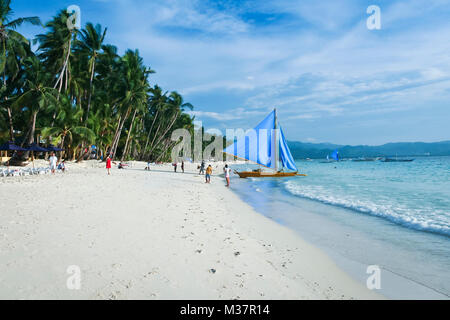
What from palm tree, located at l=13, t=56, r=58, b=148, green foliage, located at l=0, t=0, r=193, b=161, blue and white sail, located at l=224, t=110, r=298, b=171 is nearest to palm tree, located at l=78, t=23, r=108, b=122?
green foliage, located at l=0, t=0, r=193, b=161

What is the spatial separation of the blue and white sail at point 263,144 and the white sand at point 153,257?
52.3 feet

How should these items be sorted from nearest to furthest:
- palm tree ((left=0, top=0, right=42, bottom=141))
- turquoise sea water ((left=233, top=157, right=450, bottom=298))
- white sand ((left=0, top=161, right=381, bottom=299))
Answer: white sand ((left=0, top=161, right=381, bottom=299)), turquoise sea water ((left=233, top=157, right=450, bottom=298)), palm tree ((left=0, top=0, right=42, bottom=141))

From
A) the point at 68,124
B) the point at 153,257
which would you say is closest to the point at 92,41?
the point at 68,124

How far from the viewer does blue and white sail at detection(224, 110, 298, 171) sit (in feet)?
76.5

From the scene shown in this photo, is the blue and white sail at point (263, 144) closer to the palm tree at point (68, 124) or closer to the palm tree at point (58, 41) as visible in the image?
the palm tree at point (68, 124)

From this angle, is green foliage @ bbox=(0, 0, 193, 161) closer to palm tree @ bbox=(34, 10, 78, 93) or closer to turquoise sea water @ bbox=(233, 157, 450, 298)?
palm tree @ bbox=(34, 10, 78, 93)

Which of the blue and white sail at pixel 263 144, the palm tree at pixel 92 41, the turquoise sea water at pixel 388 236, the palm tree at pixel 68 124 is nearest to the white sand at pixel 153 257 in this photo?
the turquoise sea water at pixel 388 236

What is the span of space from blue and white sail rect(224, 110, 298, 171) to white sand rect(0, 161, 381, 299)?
628 inches

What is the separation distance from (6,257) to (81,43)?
99.7 feet

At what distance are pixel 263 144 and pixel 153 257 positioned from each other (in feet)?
65.5

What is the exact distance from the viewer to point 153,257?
457cm

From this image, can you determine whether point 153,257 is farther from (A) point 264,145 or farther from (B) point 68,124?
(B) point 68,124

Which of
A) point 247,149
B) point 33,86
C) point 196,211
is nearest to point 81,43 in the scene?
point 33,86

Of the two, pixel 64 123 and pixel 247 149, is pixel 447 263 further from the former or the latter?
pixel 64 123
